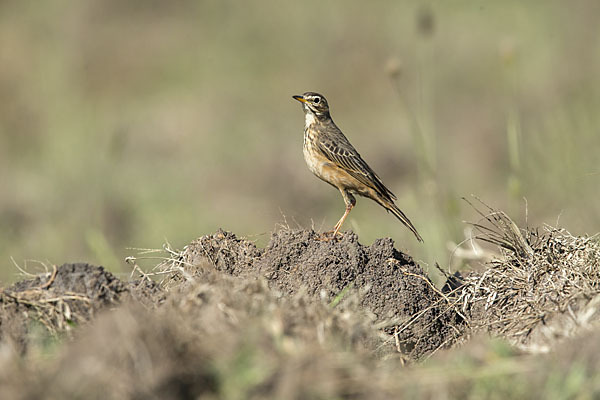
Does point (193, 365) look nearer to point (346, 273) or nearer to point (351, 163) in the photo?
point (346, 273)

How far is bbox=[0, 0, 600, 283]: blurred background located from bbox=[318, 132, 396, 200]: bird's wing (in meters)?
1.33

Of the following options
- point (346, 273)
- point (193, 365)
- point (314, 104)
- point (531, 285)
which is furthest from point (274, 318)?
point (314, 104)

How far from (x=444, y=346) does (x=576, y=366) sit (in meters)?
1.62

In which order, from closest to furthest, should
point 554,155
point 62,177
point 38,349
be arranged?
point 38,349 → point 554,155 → point 62,177

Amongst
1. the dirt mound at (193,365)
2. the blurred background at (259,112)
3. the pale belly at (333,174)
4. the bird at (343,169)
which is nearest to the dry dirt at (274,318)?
the dirt mound at (193,365)

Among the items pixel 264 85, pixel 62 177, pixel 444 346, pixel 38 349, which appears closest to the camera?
pixel 38 349

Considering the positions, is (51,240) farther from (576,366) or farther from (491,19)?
(491,19)

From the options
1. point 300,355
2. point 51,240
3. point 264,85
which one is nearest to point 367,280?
point 300,355

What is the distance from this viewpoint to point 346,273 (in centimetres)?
502

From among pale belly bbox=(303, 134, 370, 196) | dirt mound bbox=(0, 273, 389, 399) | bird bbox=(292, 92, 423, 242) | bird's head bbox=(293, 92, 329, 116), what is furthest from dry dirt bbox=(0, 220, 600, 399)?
bird's head bbox=(293, 92, 329, 116)

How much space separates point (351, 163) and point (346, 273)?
2739 mm

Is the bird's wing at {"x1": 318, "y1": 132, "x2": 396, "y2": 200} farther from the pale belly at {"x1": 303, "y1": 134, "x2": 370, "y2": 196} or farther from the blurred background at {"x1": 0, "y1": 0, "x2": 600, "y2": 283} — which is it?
the blurred background at {"x1": 0, "y1": 0, "x2": 600, "y2": 283}

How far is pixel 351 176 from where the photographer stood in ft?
24.9

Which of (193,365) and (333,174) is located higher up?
(333,174)
